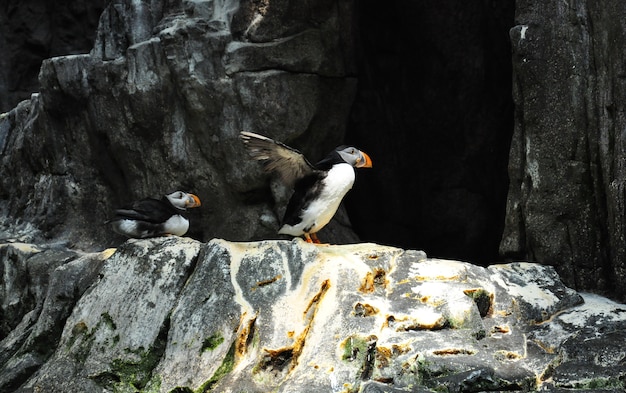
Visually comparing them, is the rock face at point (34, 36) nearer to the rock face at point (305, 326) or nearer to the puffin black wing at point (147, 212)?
the puffin black wing at point (147, 212)

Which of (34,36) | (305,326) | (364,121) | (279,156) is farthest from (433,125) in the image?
(34,36)

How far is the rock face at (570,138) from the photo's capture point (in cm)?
507

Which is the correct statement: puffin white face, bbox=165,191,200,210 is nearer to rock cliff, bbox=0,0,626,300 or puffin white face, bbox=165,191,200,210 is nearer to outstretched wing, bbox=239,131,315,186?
rock cliff, bbox=0,0,626,300

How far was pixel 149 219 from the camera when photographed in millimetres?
6199

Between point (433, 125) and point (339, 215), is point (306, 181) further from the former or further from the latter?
point (433, 125)

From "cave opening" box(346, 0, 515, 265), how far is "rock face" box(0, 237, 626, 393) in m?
2.75

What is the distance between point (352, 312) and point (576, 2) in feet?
7.33

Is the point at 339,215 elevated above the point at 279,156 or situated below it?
below

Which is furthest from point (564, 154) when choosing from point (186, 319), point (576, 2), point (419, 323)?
point (186, 319)

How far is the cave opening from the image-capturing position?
7781 mm

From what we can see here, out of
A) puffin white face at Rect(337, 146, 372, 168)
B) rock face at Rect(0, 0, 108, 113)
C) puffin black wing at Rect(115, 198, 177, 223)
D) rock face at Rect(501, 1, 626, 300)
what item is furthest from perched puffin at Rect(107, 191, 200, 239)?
rock face at Rect(0, 0, 108, 113)

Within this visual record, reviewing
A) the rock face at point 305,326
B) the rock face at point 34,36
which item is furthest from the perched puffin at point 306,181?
the rock face at point 34,36

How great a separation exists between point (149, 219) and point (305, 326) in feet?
6.18

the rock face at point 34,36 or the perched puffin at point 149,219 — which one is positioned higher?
the rock face at point 34,36
